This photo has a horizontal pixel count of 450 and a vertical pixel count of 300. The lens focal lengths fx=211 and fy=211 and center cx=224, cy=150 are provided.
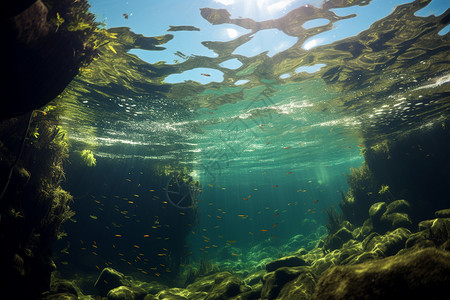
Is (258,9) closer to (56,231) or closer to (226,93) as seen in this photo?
(226,93)

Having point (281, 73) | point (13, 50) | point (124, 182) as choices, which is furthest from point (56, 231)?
point (281, 73)

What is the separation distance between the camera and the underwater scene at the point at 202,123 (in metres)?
5.34

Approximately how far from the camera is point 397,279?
110 inches

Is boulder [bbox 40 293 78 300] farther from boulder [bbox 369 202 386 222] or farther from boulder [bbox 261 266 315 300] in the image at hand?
boulder [bbox 369 202 386 222]

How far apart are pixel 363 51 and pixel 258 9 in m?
5.88

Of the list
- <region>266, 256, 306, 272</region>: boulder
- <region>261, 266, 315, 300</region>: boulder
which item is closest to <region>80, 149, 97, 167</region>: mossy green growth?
<region>266, 256, 306, 272</region>: boulder

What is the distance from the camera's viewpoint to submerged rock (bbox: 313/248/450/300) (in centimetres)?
259

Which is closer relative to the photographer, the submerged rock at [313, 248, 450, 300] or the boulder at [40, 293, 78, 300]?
the submerged rock at [313, 248, 450, 300]

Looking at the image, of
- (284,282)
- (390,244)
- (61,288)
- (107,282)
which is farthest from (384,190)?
(61,288)

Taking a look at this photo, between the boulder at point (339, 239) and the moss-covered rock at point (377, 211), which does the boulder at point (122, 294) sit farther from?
the moss-covered rock at point (377, 211)

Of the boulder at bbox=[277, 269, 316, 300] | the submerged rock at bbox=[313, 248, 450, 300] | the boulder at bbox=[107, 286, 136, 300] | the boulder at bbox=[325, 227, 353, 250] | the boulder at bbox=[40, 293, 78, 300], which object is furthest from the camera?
the boulder at bbox=[325, 227, 353, 250]

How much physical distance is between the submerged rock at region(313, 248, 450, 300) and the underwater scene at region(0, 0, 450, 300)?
0.02 meters

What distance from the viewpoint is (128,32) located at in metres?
8.43

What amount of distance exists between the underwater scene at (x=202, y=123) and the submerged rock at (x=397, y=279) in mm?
19
